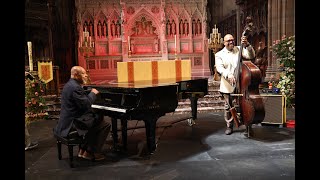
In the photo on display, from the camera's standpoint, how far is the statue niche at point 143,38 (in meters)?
11.7

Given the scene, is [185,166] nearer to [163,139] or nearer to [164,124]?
[163,139]

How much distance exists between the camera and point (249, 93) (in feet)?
14.5

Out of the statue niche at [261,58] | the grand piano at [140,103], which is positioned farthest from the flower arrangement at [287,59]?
the grand piano at [140,103]

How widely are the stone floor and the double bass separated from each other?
1.49 ft

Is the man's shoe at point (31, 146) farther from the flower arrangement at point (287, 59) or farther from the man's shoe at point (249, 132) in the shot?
the flower arrangement at point (287, 59)

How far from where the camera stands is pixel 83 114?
148 inches

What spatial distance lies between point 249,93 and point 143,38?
8007 mm

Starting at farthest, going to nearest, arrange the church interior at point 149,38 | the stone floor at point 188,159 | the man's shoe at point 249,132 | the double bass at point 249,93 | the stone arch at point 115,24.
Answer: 1. the stone arch at point 115,24
2. the church interior at point 149,38
3. the man's shoe at point 249,132
4. the double bass at point 249,93
5. the stone floor at point 188,159

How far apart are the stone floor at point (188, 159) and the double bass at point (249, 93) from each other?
0.45m

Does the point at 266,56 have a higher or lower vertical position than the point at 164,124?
higher

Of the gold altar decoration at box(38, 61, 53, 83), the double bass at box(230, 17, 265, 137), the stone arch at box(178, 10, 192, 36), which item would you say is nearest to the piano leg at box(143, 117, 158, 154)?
the double bass at box(230, 17, 265, 137)
